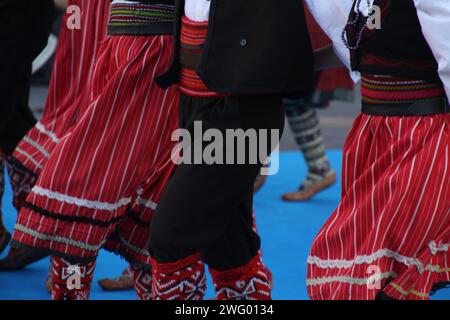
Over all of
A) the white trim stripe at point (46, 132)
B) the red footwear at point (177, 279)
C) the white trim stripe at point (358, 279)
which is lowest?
the red footwear at point (177, 279)

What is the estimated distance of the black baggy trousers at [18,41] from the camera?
387 centimetres

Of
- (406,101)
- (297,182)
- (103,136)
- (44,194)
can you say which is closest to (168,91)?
(103,136)

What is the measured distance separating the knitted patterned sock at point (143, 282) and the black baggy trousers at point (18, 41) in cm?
100

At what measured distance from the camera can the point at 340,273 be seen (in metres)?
2.60

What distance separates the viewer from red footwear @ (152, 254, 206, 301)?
292 cm

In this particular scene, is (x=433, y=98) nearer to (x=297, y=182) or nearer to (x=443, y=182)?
(x=443, y=182)

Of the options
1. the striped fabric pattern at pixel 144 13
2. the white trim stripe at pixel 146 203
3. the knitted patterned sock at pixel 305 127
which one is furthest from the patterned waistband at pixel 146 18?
the knitted patterned sock at pixel 305 127

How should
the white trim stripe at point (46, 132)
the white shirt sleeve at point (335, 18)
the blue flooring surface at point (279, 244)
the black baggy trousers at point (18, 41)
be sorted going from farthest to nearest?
the blue flooring surface at point (279, 244)
the black baggy trousers at point (18, 41)
the white trim stripe at point (46, 132)
the white shirt sleeve at point (335, 18)

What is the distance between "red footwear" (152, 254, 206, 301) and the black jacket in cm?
51

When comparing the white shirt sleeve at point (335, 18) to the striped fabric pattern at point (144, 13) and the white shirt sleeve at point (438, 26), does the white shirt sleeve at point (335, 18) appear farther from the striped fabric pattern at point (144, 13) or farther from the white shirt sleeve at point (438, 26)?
the striped fabric pattern at point (144, 13)

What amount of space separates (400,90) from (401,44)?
0.39 feet

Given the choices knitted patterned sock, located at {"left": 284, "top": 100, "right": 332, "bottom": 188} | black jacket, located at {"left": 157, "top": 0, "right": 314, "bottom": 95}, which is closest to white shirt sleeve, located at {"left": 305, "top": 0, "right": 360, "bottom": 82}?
black jacket, located at {"left": 157, "top": 0, "right": 314, "bottom": 95}

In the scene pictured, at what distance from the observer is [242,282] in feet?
10.4

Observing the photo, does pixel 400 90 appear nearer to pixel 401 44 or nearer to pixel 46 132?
pixel 401 44
